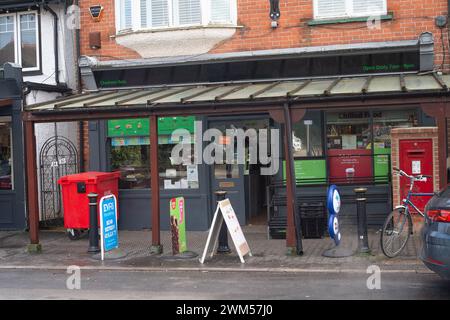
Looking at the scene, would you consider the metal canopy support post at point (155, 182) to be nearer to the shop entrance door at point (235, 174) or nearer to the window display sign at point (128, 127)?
the shop entrance door at point (235, 174)

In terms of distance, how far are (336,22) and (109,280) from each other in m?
7.01

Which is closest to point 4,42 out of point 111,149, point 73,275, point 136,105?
point 111,149

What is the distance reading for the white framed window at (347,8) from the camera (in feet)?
40.5

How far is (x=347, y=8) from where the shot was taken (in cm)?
1254

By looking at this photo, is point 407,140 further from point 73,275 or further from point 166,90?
point 73,275

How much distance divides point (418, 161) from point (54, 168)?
26.1 feet

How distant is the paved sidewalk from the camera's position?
9219mm

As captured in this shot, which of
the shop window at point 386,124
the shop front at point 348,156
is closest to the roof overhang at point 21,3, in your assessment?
the shop front at point 348,156

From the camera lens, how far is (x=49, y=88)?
44.7 feet

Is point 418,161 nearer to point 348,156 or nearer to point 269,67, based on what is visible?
point 348,156

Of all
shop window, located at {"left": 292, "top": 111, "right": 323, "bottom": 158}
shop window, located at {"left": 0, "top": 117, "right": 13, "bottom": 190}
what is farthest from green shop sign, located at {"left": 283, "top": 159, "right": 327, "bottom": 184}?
shop window, located at {"left": 0, "top": 117, "right": 13, "bottom": 190}

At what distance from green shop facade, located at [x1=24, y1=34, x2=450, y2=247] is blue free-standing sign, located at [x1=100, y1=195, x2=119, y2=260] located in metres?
0.73

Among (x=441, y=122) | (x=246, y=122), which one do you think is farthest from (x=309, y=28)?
(x=441, y=122)
